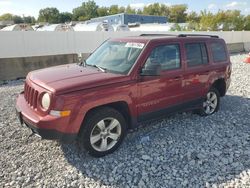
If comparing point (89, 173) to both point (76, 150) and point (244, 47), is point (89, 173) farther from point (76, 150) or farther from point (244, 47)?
point (244, 47)

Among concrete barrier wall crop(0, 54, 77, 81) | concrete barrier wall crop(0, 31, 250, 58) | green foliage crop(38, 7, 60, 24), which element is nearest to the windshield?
concrete barrier wall crop(0, 54, 77, 81)

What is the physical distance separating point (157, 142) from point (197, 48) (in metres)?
2.16

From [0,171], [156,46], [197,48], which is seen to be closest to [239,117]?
[197,48]

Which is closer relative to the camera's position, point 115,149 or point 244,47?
point 115,149

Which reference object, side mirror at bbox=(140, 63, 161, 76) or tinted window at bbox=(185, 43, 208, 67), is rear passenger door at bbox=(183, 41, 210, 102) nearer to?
tinted window at bbox=(185, 43, 208, 67)

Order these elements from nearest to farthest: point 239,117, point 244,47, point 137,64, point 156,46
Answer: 1. point 137,64
2. point 156,46
3. point 239,117
4. point 244,47

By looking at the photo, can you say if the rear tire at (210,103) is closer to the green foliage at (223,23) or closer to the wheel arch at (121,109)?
the wheel arch at (121,109)

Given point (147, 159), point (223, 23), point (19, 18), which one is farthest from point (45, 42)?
point (19, 18)

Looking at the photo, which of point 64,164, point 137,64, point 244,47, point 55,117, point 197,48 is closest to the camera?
point 55,117

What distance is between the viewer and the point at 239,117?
562 cm

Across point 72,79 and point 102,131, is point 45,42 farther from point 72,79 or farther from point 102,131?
point 102,131

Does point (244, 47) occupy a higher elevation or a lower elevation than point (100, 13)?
lower

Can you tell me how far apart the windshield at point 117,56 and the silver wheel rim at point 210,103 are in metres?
2.29

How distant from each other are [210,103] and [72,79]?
136 inches
